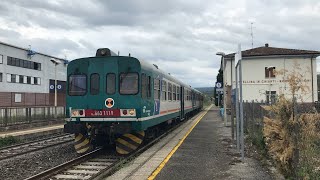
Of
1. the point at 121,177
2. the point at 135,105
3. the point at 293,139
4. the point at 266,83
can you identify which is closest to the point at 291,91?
the point at 293,139

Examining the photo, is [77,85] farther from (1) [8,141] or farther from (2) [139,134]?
(1) [8,141]

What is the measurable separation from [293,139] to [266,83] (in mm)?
35474

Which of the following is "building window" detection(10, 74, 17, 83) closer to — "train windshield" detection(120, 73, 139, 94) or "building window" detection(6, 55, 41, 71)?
"building window" detection(6, 55, 41, 71)

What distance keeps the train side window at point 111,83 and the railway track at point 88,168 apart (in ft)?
6.51

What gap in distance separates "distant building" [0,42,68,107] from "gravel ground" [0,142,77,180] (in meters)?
26.3

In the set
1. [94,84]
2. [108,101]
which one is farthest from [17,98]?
[108,101]

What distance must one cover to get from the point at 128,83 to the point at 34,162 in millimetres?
3541

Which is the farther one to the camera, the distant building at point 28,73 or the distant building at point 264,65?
the distant building at point 28,73

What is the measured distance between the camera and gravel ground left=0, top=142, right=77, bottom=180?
9250 mm

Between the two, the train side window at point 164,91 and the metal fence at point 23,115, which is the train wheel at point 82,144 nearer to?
the train side window at point 164,91

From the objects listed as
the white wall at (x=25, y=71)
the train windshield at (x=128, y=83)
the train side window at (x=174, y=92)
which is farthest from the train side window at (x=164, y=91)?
the white wall at (x=25, y=71)

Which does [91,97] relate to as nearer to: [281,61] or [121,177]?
[121,177]

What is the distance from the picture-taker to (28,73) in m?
54.6

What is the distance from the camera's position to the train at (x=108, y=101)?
37.1 ft
